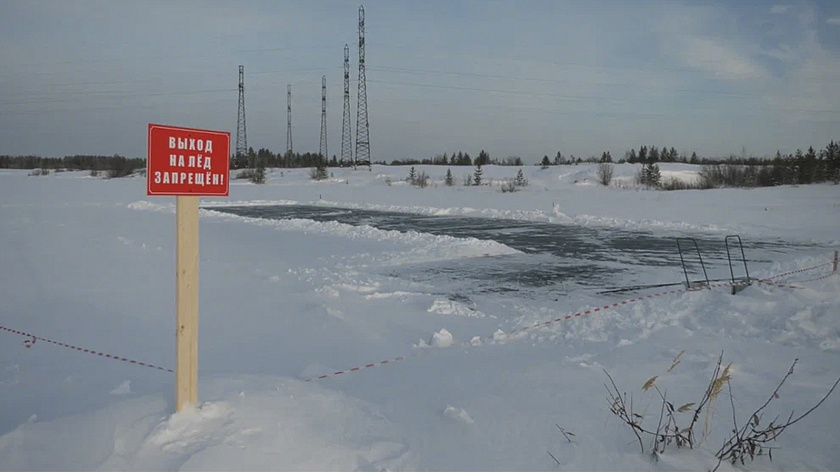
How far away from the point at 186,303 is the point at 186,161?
0.98 meters

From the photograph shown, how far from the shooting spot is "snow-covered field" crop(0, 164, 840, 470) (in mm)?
3912

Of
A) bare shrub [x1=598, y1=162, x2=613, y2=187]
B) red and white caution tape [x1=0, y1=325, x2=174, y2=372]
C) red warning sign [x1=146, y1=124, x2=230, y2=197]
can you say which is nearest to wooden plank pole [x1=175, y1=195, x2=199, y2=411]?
red warning sign [x1=146, y1=124, x2=230, y2=197]

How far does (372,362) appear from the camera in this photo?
260 inches

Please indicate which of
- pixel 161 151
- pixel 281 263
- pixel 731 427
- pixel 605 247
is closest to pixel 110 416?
pixel 161 151

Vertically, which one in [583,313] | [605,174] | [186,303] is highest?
[605,174]

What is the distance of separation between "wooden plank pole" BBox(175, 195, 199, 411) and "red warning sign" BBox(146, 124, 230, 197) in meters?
0.13

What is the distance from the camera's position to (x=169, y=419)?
4000mm

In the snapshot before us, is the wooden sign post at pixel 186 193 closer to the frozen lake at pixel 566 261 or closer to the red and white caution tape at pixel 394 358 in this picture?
the red and white caution tape at pixel 394 358

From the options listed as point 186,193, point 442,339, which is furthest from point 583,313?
point 186,193

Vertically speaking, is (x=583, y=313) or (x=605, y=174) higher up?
(x=605, y=174)

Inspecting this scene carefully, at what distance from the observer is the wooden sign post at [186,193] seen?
156 inches

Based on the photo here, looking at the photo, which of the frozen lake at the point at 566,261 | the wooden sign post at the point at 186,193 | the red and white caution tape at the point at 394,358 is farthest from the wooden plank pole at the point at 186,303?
the frozen lake at the point at 566,261

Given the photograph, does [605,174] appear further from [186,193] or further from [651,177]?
[186,193]

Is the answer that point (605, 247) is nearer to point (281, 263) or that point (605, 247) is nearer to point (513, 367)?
point (281, 263)
